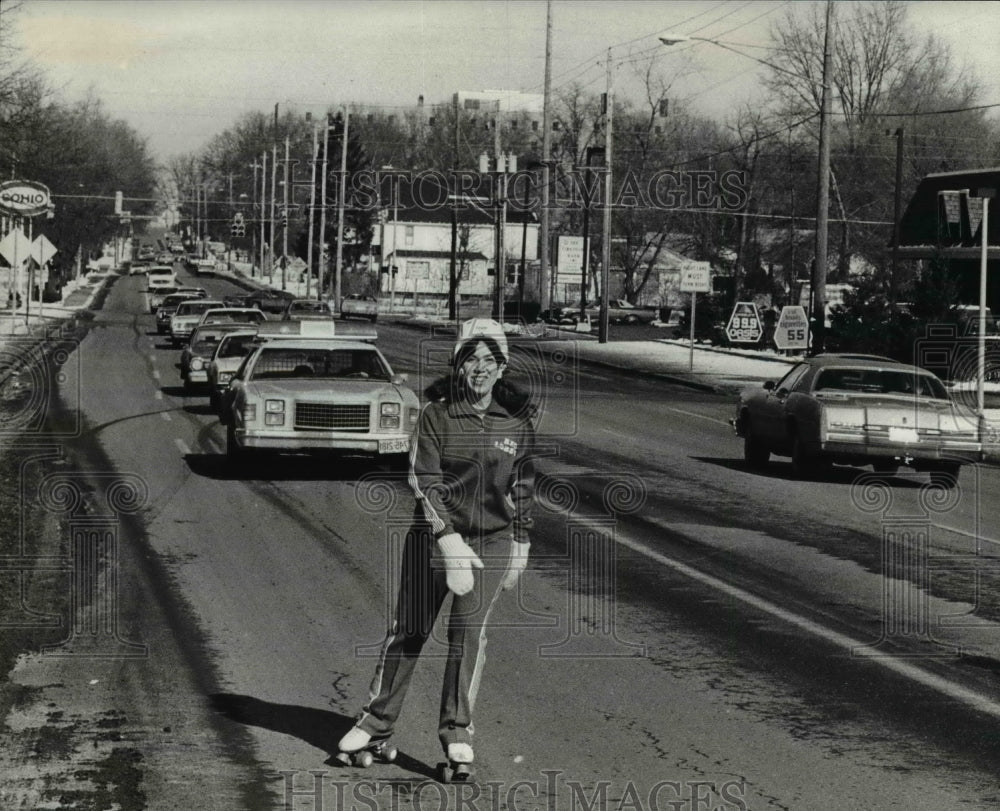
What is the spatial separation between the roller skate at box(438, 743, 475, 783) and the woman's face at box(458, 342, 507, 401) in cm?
147

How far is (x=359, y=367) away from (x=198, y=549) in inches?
266

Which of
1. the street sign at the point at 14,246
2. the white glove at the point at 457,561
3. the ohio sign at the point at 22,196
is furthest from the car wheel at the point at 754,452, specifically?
the street sign at the point at 14,246

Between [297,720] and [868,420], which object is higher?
[868,420]

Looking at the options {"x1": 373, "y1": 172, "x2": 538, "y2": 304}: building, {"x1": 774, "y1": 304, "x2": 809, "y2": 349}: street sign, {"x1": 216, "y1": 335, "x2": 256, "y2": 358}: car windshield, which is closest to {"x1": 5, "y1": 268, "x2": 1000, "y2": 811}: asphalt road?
{"x1": 216, "y1": 335, "x2": 256, "y2": 358}: car windshield

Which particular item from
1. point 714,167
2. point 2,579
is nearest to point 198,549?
point 2,579

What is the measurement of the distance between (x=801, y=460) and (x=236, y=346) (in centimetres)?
1147

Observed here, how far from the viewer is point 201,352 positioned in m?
33.2

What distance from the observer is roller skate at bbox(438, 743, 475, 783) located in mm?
6984

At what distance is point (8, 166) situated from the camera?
48.2m

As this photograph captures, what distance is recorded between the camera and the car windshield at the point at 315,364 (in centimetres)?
1978

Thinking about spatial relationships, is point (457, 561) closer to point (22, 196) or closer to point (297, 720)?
point (297, 720)

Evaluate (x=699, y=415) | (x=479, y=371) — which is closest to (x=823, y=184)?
(x=699, y=415)

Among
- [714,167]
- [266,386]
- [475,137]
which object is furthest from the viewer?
[475,137]

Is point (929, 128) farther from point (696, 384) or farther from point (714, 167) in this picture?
point (696, 384)
